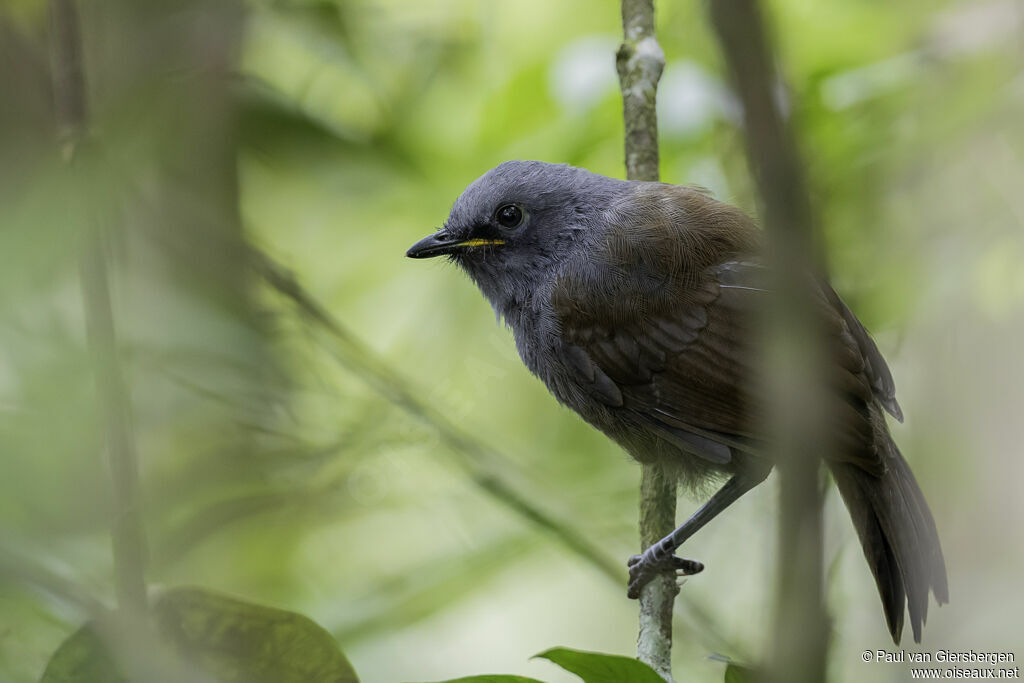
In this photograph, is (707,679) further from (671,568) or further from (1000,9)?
(1000,9)

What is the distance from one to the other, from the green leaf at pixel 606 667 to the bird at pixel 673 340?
3.57ft

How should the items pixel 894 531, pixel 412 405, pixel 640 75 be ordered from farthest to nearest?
1. pixel 412 405
2. pixel 640 75
3. pixel 894 531

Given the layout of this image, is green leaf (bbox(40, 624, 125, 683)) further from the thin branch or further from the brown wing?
the brown wing

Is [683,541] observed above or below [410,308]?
below

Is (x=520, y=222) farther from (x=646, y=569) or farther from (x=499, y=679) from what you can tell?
(x=499, y=679)

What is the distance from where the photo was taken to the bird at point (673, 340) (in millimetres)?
2875

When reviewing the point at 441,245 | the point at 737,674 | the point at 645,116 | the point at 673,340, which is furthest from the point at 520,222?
the point at 737,674

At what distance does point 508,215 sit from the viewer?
11.6 feet

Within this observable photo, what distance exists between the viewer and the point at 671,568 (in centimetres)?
304

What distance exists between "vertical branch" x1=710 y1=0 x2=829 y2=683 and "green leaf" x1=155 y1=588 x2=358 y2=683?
1279 millimetres

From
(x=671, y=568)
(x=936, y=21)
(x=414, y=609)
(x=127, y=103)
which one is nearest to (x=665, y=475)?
(x=671, y=568)

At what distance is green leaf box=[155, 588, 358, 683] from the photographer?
6.87 ft

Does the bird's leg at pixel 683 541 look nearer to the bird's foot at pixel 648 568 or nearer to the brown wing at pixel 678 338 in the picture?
the bird's foot at pixel 648 568

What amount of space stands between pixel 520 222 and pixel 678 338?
2.77 ft
